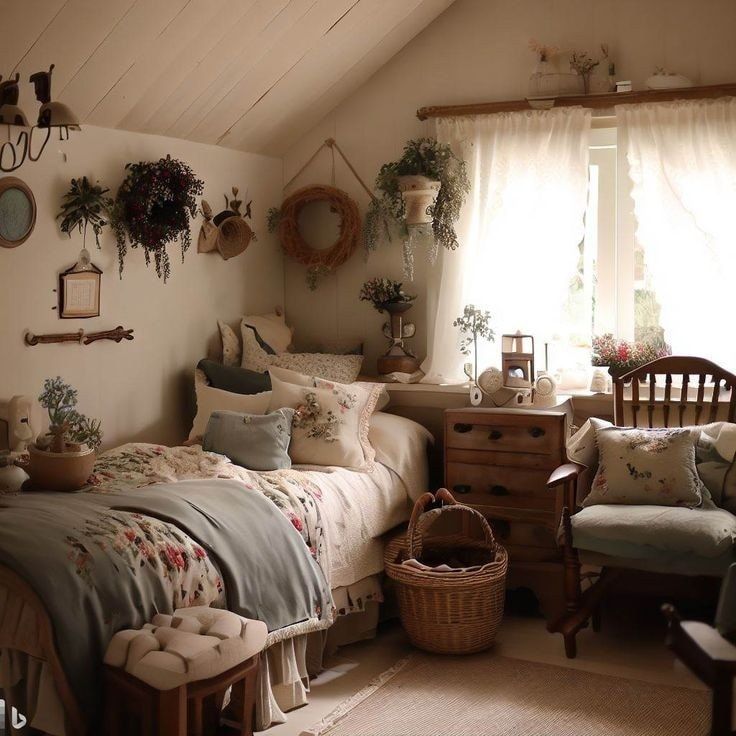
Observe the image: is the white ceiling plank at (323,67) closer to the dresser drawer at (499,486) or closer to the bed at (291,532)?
the bed at (291,532)

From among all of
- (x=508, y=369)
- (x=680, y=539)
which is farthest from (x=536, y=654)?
(x=508, y=369)

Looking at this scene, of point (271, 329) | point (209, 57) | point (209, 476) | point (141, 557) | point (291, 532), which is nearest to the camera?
point (141, 557)

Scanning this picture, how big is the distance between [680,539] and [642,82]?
2.22m

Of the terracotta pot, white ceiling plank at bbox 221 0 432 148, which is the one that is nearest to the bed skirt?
the terracotta pot

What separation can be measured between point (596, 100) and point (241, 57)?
1.65 metres

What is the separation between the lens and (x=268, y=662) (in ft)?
10.9

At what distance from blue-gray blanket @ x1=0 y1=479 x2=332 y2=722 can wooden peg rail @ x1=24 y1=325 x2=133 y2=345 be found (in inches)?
30.7

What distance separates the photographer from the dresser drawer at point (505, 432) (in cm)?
421

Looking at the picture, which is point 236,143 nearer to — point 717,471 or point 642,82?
point 642,82

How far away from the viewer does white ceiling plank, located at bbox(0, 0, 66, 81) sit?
330 centimetres

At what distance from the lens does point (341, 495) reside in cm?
393

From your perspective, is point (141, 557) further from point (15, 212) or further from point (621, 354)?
point (621, 354)

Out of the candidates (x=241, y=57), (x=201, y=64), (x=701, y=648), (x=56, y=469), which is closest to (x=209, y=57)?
(x=201, y=64)

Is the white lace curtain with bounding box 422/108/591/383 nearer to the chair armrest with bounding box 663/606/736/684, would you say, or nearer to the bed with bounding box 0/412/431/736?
the bed with bounding box 0/412/431/736
